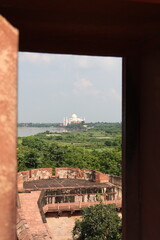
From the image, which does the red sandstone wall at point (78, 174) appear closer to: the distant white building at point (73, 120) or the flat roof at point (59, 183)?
the flat roof at point (59, 183)

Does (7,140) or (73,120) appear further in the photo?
(73,120)

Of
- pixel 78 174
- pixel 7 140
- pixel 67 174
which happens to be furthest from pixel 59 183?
pixel 7 140

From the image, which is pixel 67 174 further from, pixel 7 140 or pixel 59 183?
pixel 7 140

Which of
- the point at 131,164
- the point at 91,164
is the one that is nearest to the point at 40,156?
the point at 91,164

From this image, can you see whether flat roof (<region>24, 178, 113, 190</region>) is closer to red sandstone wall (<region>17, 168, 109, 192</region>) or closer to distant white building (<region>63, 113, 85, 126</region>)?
red sandstone wall (<region>17, 168, 109, 192</region>)

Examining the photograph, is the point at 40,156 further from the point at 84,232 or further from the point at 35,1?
the point at 35,1

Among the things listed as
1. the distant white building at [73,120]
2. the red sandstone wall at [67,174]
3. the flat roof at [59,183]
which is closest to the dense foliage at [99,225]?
the flat roof at [59,183]
